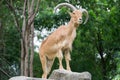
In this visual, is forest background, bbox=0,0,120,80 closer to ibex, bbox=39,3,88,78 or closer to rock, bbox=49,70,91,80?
ibex, bbox=39,3,88,78

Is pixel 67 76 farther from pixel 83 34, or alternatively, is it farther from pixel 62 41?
pixel 83 34

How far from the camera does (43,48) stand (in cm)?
748

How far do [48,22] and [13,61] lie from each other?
354 cm

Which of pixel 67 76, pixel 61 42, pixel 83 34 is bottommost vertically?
pixel 83 34

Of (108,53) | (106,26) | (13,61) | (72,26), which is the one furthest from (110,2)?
(13,61)

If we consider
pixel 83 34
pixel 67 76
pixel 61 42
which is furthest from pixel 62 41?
pixel 83 34

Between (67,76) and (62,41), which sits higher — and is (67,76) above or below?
below

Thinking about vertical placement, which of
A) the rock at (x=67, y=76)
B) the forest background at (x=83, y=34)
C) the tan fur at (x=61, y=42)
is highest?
the tan fur at (x=61, y=42)

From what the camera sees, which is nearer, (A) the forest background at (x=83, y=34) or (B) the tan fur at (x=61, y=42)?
(B) the tan fur at (x=61, y=42)

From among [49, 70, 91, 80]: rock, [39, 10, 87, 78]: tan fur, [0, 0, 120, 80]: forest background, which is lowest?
[0, 0, 120, 80]: forest background

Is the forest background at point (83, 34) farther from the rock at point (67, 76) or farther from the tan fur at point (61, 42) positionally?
the rock at point (67, 76)

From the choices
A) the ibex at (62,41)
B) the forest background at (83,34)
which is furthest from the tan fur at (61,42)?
the forest background at (83,34)

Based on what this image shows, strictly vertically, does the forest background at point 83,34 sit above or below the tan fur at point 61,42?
below

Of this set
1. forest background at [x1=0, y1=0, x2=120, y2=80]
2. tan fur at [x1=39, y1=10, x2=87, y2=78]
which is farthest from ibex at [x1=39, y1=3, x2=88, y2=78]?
forest background at [x1=0, y1=0, x2=120, y2=80]
